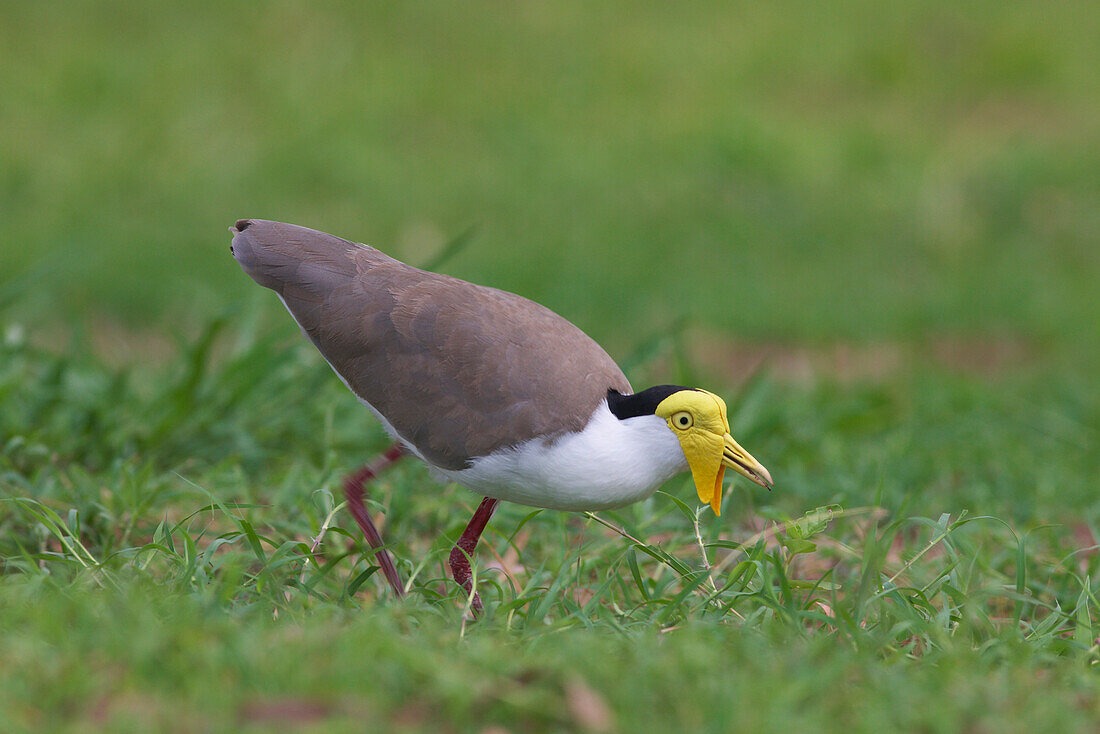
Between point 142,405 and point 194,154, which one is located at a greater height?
point 194,154

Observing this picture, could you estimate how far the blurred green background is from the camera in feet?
24.1

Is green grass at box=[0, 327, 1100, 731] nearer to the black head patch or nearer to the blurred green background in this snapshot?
the black head patch

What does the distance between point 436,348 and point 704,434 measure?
2.31 ft

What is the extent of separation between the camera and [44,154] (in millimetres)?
8109

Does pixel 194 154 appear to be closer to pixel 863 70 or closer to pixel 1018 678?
A: pixel 863 70

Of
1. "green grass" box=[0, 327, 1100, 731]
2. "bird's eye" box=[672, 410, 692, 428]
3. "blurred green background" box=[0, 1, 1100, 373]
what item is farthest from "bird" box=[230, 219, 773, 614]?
"blurred green background" box=[0, 1, 1100, 373]

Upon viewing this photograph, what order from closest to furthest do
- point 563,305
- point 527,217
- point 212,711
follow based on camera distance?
1. point 212,711
2. point 563,305
3. point 527,217

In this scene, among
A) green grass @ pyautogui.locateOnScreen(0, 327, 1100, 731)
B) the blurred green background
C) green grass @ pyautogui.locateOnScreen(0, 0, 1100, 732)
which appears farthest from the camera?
the blurred green background

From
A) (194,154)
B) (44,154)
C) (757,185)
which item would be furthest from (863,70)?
(44,154)

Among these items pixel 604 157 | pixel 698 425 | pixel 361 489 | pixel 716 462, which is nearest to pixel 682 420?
pixel 698 425

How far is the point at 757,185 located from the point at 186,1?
4678mm

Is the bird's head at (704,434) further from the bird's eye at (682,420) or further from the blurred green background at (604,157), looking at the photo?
the blurred green background at (604,157)

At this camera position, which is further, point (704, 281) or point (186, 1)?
point (186, 1)

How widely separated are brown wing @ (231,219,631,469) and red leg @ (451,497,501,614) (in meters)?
0.32
